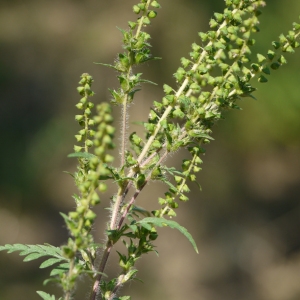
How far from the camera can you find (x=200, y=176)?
948 cm

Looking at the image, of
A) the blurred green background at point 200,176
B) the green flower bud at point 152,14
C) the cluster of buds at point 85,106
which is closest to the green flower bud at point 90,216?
the cluster of buds at point 85,106

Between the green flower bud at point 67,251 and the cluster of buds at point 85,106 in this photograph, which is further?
the cluster of buds at point 85,106

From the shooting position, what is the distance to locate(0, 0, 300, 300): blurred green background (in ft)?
28.0

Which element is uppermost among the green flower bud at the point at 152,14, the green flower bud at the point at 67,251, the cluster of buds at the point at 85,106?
the green flower bud at the point at 152,14

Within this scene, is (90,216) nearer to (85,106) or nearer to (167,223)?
(167,223)

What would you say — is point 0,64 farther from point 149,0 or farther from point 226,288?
point 149,0

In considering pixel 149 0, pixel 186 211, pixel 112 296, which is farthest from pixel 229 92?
pixel 186 211

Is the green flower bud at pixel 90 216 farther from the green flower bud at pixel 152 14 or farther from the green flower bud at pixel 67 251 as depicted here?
the green flower bud at pixel 152 14

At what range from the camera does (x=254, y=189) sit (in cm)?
969

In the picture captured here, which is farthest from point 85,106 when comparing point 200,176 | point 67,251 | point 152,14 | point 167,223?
point 200,176

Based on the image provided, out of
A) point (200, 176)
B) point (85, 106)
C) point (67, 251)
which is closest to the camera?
point (67, 251)

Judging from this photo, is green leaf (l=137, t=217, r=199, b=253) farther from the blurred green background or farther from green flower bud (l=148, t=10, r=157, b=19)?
the blurred green background

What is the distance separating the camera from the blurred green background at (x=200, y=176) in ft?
28.0

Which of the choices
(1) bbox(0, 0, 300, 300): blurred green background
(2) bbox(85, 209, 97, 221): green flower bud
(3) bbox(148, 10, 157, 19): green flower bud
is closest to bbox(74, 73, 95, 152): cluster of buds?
(3) bbox(148, 10, 157, 19): green flower bud
